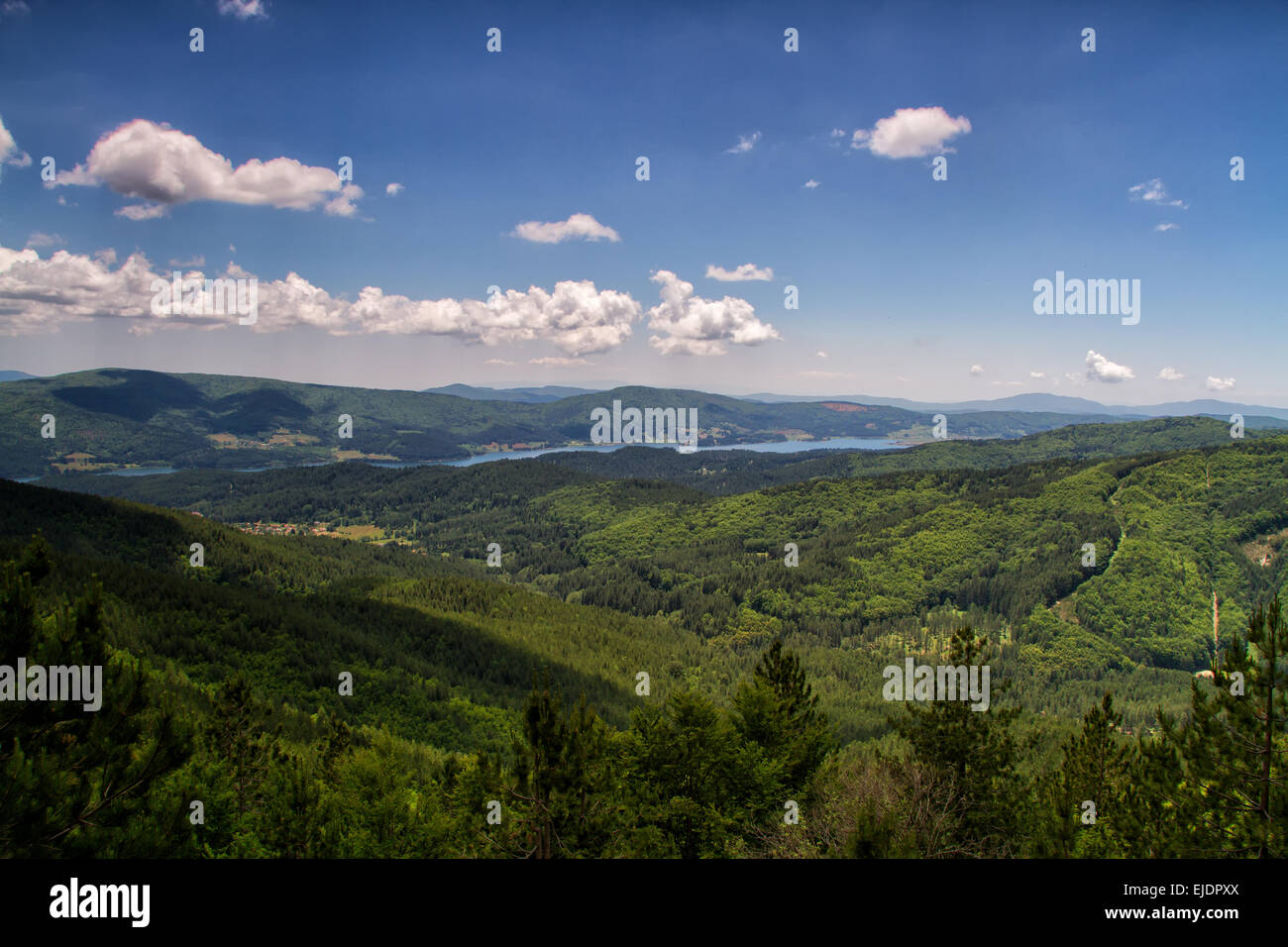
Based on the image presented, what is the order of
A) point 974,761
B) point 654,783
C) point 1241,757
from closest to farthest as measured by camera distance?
1. point 1241,757
2. point 654,783
3. point 974,761

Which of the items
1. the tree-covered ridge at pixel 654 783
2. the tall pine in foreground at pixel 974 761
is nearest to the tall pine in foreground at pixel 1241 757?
the tree-covered ridge at pixel 654 783

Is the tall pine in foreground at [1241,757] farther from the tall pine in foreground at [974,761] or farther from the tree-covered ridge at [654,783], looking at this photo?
the tall pine in foreground at [974,761]

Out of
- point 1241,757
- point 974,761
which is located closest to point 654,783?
point 974,761

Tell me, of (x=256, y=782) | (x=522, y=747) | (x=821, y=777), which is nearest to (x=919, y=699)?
(x=821, y=777)

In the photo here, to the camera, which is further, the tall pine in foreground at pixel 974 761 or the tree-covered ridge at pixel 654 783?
the tall pine in foreground at pixel 974 761

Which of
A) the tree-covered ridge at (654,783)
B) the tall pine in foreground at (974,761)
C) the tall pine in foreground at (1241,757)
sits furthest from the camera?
the tall pine in foreground at (974,761)

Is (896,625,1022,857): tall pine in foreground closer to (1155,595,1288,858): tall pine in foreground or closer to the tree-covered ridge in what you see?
the tree-covered ridge

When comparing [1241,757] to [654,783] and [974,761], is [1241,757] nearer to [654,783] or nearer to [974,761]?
[974,761]

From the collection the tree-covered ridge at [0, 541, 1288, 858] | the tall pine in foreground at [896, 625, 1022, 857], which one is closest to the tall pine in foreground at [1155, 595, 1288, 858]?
the tree-covered ridge at [0, 541, 1288, 858]

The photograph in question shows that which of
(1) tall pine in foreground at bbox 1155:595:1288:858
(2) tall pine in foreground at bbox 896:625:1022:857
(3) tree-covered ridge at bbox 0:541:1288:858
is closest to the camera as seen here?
(3) tree-covered ridge at bbox 0:541:1288:858

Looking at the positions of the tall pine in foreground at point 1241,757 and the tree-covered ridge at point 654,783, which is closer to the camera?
the tree-covered ridge at point 654,783

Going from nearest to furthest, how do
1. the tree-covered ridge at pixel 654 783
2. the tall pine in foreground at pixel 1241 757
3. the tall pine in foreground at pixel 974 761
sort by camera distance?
the tree-covered ridge at pixel 654 783
the tall pine in foreground at pixel 1241 757
the tall pine in foreground at pixel 974 761

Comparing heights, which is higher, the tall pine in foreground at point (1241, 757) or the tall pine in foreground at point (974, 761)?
the tall pine in foreground at point (1241, 757)
